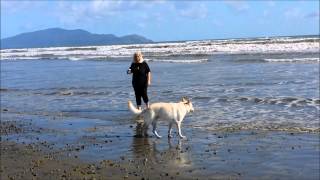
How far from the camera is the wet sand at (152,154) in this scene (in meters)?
8.09

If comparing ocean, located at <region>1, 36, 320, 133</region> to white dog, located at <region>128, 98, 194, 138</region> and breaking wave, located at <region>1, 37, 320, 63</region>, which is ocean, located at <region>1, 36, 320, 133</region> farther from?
breaking wave, located at <region>1, 37, 320, 63</region>

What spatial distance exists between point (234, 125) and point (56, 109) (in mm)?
6662

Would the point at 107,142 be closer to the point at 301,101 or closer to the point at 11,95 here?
the point at 301,101

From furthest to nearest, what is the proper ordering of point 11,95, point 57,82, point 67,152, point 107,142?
point 57,82 → point 11,95 → point 107,142 → point 67,152

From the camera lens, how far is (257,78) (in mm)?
22812

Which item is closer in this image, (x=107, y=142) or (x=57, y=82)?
(x=107, y=142)

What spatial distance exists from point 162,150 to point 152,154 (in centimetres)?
38

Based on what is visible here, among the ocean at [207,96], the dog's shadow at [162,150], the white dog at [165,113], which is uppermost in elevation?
the white dog at [165,113]

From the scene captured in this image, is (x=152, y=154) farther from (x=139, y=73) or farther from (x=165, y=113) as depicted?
(x=139, y=73)

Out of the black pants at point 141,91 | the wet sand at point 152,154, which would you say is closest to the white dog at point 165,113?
the wet sand at point 152,154

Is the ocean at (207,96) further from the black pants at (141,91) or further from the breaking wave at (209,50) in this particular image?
the breaking wave at (209,50)

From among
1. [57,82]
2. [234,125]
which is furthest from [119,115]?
[57,82]

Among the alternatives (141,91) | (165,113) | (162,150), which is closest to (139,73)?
(141,91)

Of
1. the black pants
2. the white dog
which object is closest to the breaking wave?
the black pants
